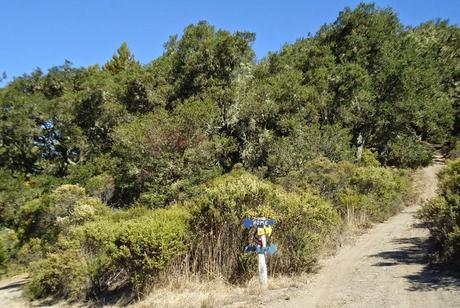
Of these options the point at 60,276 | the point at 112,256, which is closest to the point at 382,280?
the point at 112,256

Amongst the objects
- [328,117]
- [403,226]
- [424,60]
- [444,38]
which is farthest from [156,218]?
[444,38]

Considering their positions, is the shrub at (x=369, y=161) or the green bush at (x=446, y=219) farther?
the shrub at (x=369, y=161)

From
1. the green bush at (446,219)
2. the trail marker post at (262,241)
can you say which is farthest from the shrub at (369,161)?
the trail marker post at (262,241)

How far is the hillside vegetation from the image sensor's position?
9.05 metres

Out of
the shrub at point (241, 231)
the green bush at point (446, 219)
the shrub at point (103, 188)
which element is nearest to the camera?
the green bush at point (446, 219)

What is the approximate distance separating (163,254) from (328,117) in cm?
2196

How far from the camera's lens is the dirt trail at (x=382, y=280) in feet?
22.1

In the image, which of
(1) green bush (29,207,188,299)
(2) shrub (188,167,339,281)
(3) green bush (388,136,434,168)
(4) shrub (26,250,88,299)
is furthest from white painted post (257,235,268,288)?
(3) green bush (388,136,434,168)

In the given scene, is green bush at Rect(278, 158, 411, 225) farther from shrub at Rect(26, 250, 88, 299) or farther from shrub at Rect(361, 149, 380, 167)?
shrub at Rect(26, 250, 88, 299)

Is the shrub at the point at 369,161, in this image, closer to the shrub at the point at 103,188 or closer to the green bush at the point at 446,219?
the shrub at the point at 103,188

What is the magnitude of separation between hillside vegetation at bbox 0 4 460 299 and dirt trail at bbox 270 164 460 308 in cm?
73

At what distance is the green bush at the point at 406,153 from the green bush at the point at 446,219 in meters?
22.9

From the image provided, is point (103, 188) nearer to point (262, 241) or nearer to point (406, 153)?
point (262, 241)

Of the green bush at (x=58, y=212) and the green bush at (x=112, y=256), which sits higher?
the green bush at (x=58, y=212)
